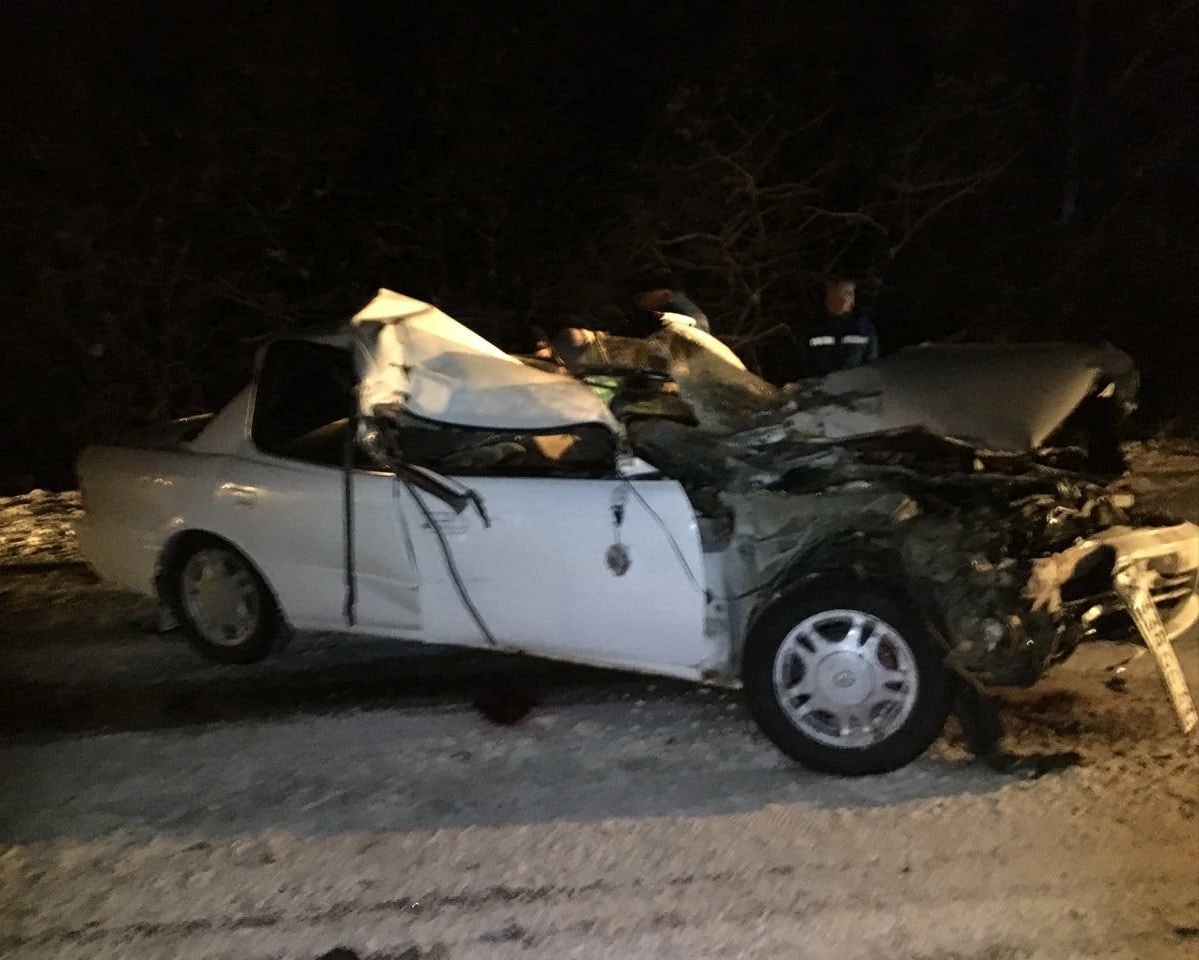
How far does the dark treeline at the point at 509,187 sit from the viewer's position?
440 inches

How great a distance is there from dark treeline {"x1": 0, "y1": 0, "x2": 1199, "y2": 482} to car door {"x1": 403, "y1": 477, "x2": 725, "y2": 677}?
6.83 metres

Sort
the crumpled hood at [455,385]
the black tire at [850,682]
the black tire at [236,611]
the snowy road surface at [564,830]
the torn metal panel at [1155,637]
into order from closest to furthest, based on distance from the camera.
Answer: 1. the snowy road surface at [564,830]
2. the black tire at [850,682]
3. the torn metal panel at [1155,637]
4. the crumpled hood at [455,385]
5. the black tire at [236,611]

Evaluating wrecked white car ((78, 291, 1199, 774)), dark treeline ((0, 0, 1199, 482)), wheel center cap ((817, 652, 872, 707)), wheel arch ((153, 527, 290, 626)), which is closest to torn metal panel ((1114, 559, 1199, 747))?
wrecked white car ((78, 291, 1199, 774))

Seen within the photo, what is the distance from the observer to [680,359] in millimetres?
4891

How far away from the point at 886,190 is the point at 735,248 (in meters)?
1.95

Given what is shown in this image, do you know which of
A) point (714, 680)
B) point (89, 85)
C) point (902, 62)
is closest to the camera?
point (714, 680)

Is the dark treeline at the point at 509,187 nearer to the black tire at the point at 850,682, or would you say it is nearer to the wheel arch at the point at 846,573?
the wheel arch at the point at 846,573

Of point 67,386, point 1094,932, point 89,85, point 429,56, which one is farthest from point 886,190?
point 1094,932

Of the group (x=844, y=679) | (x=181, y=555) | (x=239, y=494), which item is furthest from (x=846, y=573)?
(x=181, y=555)

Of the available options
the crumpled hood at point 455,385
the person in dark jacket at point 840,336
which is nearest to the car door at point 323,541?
the crumpled hood at point 455,385

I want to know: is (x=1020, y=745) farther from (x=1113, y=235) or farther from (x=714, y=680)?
(x=1113, y=235)

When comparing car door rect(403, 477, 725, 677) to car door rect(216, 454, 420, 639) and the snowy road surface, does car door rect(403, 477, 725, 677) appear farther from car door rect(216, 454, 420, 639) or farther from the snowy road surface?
the snowy road surface

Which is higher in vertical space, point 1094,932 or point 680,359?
point 680,359

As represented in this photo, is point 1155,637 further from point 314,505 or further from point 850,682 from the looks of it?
point 314,505
